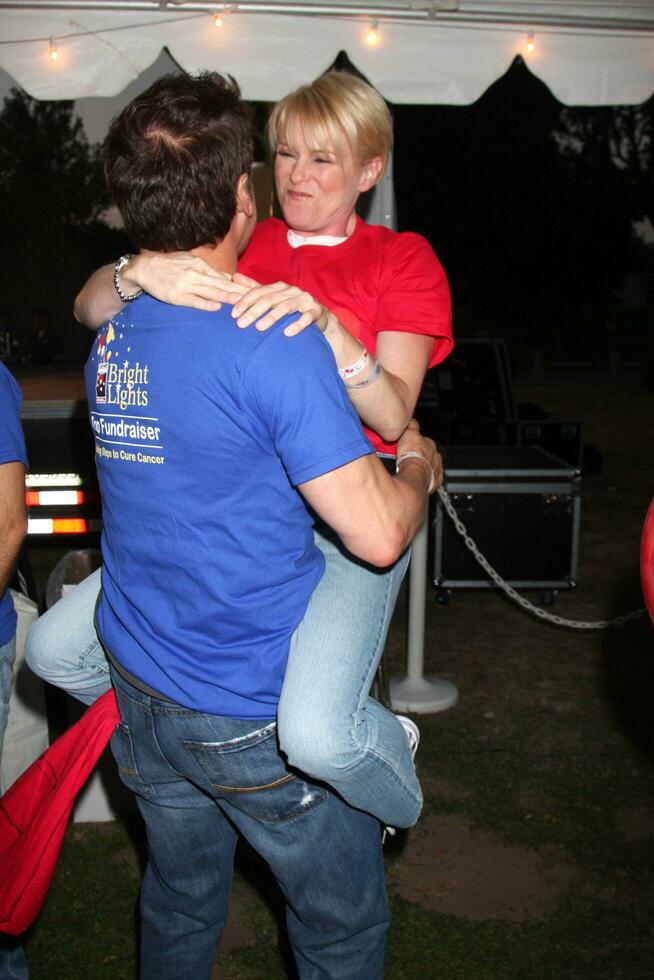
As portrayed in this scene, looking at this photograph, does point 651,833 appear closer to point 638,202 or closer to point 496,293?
point 496,293

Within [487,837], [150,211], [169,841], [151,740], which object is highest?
[150,211]

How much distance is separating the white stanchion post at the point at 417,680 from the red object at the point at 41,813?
8.26ft

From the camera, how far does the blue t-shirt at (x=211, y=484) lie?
139 cm

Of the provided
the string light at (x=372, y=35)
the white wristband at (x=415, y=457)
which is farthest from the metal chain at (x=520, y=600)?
the white wristband at (x=415, y=457)

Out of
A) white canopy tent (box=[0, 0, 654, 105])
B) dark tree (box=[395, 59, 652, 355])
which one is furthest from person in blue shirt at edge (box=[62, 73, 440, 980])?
dark tree (box=[395, 59, 652, 355])

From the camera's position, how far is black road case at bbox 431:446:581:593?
5.84 m

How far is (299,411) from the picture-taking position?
137 centimetres

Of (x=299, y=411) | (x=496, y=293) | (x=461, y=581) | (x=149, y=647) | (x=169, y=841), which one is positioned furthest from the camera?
(x=496, y=293)

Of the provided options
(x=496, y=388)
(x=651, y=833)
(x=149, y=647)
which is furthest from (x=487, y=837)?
(x=496, y=388)

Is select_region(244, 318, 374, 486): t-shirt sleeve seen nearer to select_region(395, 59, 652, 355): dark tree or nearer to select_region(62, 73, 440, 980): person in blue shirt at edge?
select_region(62, 73, 440, 980): person in blue shirt at edge

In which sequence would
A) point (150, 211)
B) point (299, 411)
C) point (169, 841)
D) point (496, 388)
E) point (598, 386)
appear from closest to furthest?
point (299, 411) < point (150, 211) < point (169, 841) < point (496, 388) < point (598, 386)

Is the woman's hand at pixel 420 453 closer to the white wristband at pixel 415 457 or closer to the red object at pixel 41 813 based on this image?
the white wristband at pixel 415 457

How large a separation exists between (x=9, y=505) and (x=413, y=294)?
41.5 inches

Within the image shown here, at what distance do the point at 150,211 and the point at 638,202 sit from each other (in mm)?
31854
